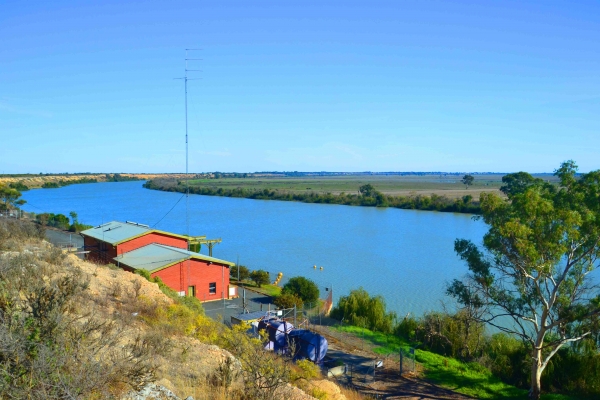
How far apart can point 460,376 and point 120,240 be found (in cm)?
2019

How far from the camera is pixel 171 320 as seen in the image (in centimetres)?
1120

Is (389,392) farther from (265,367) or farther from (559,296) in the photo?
(265,367)

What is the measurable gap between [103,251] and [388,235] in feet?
97.1

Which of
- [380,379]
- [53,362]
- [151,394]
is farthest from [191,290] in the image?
[53,362]

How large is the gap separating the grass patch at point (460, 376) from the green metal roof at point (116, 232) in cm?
1589

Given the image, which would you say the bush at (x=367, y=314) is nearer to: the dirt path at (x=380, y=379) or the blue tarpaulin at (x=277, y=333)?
the dirt path at (x=380, y=379)

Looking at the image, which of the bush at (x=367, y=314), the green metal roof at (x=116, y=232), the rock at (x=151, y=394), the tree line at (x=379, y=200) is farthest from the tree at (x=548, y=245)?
the tree line at (x=379, y=200)

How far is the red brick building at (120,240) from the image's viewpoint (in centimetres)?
2711

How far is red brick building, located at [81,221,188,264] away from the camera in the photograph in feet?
88.9

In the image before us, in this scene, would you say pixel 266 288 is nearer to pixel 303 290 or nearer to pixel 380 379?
pixel 303 290

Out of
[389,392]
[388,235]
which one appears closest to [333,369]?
[389,392]

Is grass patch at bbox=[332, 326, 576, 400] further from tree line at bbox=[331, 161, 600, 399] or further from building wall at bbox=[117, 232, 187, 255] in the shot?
building wall at bbox=[117, 232, 187, 255]

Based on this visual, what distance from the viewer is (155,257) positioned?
24562mm

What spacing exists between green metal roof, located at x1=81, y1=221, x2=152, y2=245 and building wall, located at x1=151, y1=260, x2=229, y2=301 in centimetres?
603
